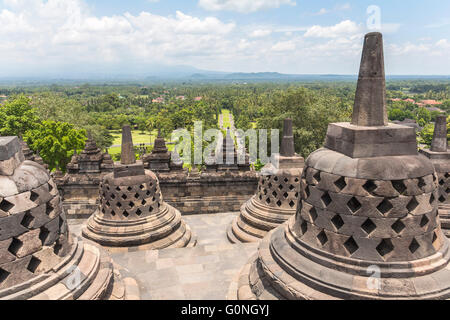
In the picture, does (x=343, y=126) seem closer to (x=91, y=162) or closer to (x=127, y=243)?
(x=127, y=243)

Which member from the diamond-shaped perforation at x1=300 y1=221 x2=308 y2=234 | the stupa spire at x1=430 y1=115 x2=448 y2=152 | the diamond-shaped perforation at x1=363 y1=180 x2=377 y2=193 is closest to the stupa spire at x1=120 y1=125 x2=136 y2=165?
the diamond-shaped perforation at x1=300 y1=221 x2=308 y2=234

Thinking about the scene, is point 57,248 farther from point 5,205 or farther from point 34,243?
point 5,205

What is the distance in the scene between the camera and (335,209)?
3.89 m

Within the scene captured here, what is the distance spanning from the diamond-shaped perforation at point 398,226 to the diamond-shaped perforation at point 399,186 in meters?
0.41

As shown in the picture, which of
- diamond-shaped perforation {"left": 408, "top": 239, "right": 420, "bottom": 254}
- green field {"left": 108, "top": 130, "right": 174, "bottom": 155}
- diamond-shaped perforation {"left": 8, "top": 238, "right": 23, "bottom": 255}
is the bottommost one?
green field {"left": 108, "top": 130, "right": 174, "bottom": 155}

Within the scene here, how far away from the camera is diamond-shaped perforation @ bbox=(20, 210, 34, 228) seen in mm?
3705

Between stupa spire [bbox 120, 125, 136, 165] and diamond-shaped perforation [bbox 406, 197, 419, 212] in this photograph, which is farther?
stupa spire [bbox 120, 125, 136, 165]

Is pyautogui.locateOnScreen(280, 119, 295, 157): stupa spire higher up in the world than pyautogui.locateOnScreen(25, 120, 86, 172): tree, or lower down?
higher up

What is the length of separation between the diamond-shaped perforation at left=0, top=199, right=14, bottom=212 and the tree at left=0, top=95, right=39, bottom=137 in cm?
2981

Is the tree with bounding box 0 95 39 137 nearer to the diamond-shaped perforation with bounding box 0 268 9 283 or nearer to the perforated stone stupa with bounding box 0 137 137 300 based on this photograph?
the perforated stone stupa with bounding box 0 137 137 300

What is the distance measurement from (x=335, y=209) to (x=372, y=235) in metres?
0.55

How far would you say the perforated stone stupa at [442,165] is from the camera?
6.49 meters

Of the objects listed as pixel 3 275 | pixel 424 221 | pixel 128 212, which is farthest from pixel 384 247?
pixel 128 212

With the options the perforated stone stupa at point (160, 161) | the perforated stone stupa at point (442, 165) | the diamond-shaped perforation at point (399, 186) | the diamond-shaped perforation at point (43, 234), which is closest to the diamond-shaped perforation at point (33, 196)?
the diamond-shaped perforation at point (43, 234)
